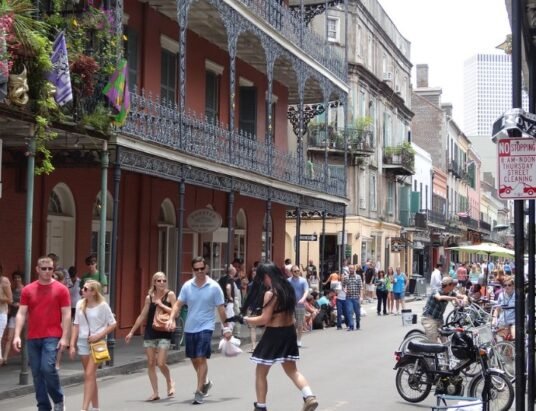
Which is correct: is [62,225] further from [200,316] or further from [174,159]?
[200,316]

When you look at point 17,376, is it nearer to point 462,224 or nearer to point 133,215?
point 133,215

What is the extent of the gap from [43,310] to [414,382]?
5.04 meters

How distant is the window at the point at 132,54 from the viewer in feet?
65.5

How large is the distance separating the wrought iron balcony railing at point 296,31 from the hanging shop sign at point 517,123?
1389 cm

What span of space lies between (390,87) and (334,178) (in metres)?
21.8

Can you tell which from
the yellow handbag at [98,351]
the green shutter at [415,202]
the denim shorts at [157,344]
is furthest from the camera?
the green shutter at [415,202]

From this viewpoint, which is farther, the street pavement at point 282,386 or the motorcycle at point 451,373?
the street pavement at point 282,386

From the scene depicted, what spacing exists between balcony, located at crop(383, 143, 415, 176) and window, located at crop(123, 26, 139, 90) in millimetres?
30616

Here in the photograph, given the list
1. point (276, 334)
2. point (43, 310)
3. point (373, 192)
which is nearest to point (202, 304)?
point (276, 334)

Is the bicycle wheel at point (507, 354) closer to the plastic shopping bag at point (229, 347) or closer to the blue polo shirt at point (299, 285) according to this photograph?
the plastic shopping bag at point (229, 347)

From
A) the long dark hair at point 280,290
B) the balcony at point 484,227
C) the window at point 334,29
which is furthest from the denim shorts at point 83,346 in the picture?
the balcony at point 484,227

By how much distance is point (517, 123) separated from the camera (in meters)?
7.93

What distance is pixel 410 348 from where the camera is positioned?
12.3m

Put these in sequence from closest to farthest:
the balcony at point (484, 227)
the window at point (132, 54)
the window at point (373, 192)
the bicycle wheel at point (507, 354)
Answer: the bicycle wheel at point (507, 354)
the window at point (132, 54)
the window at point (373, 192)
the balcony at point (484, 227)
